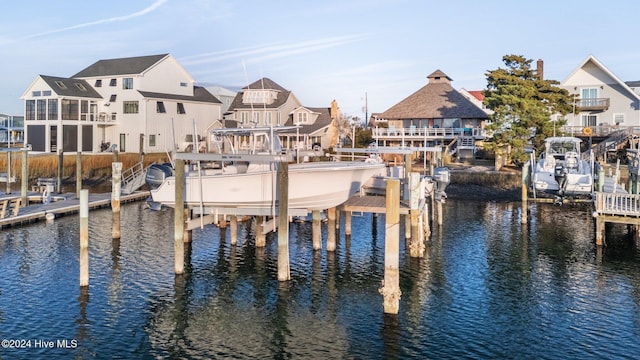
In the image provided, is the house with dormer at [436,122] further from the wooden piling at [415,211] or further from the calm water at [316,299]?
the wooden piling at [415,211]

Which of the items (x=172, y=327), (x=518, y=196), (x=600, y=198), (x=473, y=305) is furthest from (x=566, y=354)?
(x=518, y=196)

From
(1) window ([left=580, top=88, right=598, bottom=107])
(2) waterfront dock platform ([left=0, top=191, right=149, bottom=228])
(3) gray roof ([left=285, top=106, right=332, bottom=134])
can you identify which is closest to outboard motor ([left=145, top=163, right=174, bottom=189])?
(2) waterfront dock platform ([left=0, top=191, right=149, bottom=228])

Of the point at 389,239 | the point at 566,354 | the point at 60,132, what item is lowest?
the point at 566,354

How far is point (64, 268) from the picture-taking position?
20.1 meters

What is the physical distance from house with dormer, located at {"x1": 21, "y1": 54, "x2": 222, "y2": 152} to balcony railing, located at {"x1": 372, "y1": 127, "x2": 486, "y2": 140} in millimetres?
20363

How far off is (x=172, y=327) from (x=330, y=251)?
9379mm

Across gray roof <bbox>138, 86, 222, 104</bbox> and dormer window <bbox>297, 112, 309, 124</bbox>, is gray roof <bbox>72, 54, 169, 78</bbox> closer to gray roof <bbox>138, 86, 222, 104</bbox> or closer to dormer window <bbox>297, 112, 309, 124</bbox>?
gray roof <bbox>138, 86, 222, 104</bbox>

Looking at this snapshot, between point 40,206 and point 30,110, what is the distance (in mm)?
29911

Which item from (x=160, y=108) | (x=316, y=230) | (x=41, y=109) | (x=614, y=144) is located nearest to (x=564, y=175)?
(x=316, y=230)

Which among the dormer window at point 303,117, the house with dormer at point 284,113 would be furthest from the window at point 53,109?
the dormer window at point 303,117

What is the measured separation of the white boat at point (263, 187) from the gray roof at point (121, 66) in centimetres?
4107

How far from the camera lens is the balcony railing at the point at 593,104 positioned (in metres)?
53.8

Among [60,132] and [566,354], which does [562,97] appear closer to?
[566,354]

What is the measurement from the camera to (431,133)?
→ 190 ft
